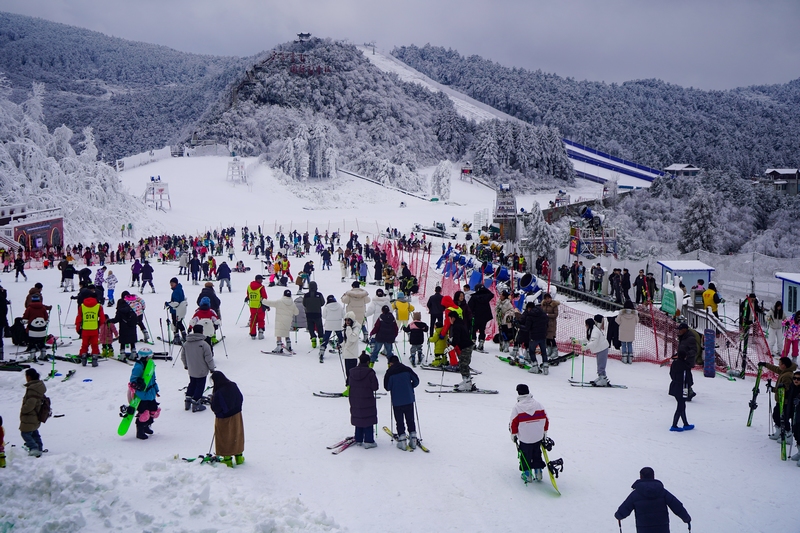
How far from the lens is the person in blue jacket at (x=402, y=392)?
780 cm

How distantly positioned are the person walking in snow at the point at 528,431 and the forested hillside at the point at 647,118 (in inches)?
3930

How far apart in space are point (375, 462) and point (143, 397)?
8.94ft

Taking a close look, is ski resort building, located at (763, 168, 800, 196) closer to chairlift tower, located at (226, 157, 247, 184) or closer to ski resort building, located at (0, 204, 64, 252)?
chairlift tower, located at (226, 157, 247, 184)

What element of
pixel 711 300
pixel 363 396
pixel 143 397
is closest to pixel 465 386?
pixel 363 396

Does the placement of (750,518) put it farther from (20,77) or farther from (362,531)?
(20,77)

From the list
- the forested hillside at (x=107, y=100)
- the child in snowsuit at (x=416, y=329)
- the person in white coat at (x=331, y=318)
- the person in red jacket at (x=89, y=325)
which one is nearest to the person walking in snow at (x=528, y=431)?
the child in snowsuit at (x=416, y=329)

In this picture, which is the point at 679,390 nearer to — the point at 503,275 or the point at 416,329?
the point at 416,329

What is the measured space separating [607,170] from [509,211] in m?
55.5

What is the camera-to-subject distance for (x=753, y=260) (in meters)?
22.2

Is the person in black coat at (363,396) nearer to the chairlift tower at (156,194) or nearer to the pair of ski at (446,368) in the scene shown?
the pair of ski at (446,368)

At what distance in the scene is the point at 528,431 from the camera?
709 cm

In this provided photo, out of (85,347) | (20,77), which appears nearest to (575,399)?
(85,347)

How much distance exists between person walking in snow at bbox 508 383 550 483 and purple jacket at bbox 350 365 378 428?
63.8 inches

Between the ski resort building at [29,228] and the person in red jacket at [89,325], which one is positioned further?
the ski resort building at [29,228]
